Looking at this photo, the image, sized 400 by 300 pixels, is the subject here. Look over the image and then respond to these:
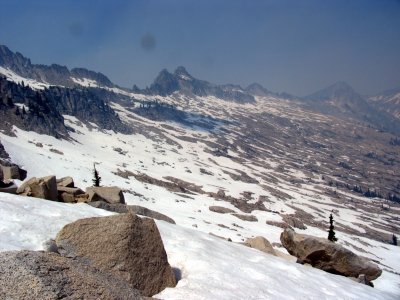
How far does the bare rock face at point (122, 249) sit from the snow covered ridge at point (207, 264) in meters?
0.67

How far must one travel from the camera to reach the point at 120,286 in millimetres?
9047

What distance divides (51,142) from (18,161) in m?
64.9

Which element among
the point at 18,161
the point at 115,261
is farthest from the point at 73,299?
the point at 18,161

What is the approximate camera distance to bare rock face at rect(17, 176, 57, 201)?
21.3 metres

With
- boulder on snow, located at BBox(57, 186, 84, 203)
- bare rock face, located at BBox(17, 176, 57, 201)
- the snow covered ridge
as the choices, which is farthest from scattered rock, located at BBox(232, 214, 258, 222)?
bare rock face, located at BBox(17, 176, 57, 201)

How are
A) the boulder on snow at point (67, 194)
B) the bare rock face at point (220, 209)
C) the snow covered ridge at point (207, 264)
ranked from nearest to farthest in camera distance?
the snow covered ridge at point (207, 264) → the boulder on snow at point (67, 194) → the bare rock face at point (220, 209)

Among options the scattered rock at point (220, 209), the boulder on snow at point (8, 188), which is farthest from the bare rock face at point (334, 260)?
the scattered rock at point (220, 209)

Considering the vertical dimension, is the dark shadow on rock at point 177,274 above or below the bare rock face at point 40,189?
below

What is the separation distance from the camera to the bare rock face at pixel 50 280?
Answer: 7.06 meters

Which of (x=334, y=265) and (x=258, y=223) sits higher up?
(x=334, y=265)

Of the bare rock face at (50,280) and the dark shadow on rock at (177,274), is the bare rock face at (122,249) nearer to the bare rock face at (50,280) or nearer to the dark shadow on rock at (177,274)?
the dark shadow on rock at (177,274)

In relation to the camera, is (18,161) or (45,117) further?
(45,117)

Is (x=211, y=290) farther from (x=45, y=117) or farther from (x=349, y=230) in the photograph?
(x=45, y=117)

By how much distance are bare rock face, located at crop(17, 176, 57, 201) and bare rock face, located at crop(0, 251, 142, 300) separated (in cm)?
1371
